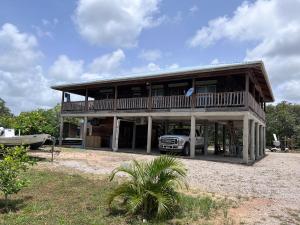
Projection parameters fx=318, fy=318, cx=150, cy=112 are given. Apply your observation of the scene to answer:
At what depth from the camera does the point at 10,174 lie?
7020 millimetres

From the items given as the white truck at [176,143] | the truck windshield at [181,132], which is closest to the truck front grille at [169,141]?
the white truck at [176,143]

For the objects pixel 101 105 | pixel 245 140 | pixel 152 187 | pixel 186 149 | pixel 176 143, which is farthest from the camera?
pixel 101 105

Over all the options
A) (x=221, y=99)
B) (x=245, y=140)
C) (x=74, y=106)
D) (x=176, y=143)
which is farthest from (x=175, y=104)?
(x=74, y=106)

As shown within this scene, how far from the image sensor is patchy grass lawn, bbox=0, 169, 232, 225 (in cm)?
639

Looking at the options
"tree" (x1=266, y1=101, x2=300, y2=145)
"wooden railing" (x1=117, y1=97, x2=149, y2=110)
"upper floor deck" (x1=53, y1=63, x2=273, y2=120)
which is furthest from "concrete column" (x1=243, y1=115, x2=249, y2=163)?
"tree" (x1=266, y1=101, x2=300, y2=145)

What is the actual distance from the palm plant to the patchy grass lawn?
0.29 meters

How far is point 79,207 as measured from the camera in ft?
24.1

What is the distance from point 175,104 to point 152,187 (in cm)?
1410

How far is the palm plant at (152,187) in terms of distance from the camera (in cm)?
652

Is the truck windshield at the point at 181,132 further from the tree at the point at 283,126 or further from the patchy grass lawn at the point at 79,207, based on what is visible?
the tree at the point at 283,126

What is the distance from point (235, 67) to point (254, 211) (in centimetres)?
1150

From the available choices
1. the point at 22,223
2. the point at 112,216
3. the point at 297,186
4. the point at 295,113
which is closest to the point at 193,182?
the point at 297,186

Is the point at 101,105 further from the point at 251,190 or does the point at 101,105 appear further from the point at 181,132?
the point at 251,190

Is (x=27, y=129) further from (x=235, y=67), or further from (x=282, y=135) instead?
(x=282, y=135)
